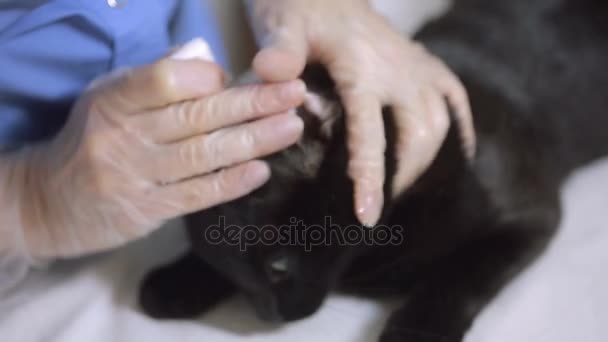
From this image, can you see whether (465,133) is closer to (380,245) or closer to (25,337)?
(380,245)

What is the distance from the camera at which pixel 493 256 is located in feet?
2.24

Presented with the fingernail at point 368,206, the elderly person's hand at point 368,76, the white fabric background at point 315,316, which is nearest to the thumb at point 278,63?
the elderly person's hand at point 368,76

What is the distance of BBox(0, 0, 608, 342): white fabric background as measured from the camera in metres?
0.61

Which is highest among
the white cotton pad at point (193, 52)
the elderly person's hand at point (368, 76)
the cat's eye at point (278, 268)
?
the white cotton pad at point (193, 52)

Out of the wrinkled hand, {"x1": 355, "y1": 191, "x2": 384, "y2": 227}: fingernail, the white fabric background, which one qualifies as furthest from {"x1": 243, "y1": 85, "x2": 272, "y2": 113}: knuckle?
the white fabric background

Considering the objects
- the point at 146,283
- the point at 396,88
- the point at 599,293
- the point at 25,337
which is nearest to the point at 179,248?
the point at 146,283

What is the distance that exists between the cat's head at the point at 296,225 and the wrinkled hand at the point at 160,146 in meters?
0.03

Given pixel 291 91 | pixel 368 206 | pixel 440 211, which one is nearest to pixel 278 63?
pixel 291 91

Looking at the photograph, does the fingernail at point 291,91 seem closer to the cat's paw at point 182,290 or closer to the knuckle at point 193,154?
the knuckle at point 193,154

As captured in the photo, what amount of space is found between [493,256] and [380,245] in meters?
0.12

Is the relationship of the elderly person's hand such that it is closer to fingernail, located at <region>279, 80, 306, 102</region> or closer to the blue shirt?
fingernail, located at <region>279, 80, 306, 102</region>

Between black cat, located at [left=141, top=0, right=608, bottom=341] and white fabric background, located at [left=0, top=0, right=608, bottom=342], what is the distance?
2 centimetres

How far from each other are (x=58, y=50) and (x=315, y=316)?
1.19 ft

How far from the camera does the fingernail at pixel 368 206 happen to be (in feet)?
1.83
